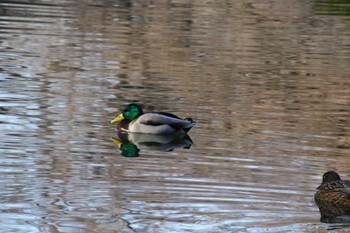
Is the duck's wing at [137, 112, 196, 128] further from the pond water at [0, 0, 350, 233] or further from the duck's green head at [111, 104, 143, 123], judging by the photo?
the pond water at [0, 0, 350, 233]

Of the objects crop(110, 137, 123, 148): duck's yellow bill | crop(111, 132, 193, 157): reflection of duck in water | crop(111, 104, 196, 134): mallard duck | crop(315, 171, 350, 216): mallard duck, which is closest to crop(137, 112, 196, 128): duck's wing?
crop(111, 104, 196, 134): mallard duck

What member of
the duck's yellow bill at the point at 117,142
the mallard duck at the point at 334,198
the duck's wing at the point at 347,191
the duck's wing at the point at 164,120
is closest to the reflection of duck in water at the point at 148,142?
the duck's yellow bill at the point at 117,142

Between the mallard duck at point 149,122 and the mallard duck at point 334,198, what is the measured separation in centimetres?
420

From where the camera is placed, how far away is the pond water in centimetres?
952

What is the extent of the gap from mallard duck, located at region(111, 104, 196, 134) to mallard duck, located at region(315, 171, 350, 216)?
420cm

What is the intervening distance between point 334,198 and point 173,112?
5915 mm

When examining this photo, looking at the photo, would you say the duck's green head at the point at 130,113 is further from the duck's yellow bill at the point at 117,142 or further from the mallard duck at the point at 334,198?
the mallard duck at the point at 334,198

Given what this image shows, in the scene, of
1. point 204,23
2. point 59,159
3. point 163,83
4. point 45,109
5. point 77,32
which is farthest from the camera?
point 204,23

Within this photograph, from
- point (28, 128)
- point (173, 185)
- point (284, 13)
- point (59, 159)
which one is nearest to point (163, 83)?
point (28, 128)

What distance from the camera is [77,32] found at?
2631 cm

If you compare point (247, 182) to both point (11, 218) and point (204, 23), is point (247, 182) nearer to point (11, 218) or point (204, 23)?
point (11, 218)

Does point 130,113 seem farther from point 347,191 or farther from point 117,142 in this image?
point 347,191

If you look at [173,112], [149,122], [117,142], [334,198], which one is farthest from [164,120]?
[334,198]

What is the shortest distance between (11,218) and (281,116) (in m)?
6.85
